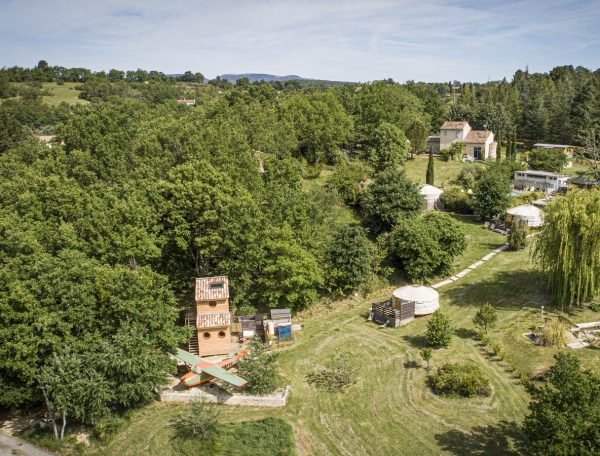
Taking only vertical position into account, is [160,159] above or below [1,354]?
above

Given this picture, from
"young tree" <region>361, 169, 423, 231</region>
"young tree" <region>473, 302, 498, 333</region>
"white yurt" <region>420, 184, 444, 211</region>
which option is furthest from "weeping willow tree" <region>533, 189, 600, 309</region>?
"white yurt" <region>420, 184, 444, 211</region>

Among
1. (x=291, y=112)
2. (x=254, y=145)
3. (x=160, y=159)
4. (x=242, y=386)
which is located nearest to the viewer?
(x=242, y=386)

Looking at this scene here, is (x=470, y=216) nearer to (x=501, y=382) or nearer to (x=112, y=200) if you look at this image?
(x=501, y=382)

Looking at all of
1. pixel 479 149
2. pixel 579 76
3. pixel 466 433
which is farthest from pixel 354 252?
pixel 579 76

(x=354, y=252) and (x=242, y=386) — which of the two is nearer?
(x=242, y=386)

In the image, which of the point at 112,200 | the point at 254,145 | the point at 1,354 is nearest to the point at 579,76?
the point at 254,145

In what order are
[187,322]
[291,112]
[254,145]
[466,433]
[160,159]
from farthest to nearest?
[291,112], [254,145], [160,159], [187,322], [466,433]

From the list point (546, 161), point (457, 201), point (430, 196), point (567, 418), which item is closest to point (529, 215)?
point (457, 201)

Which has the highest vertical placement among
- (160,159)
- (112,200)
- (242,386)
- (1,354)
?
(160,159)
